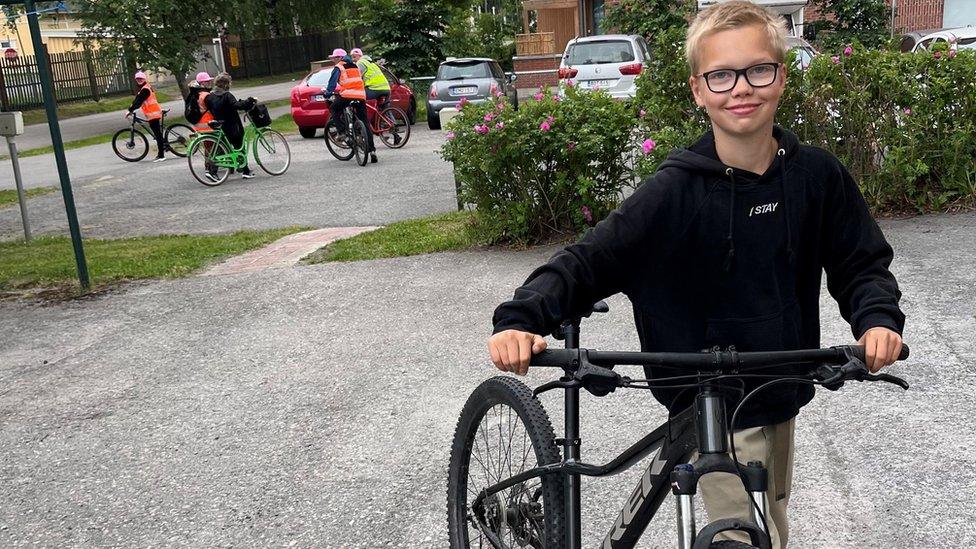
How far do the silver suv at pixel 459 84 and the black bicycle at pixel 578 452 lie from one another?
766 inches

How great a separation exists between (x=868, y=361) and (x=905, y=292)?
4.77 meters

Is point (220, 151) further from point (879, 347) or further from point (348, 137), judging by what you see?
point (879, 347)

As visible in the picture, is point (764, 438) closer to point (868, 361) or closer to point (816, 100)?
point (868, 361)

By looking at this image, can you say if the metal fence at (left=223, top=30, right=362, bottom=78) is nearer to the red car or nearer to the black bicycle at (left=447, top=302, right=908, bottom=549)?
the red car

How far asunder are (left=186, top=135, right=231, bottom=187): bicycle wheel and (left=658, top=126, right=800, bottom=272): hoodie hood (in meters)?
14.0

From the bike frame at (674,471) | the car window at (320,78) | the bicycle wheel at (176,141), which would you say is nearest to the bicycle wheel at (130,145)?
the bicycle wheel at (176,141)

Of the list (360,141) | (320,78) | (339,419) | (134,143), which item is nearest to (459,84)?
(320,78)

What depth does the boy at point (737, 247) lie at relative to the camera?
93.6 inches

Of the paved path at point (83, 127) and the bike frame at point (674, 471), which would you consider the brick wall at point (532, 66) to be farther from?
the bike frame at point (674, 471)

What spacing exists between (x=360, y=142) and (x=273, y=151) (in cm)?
146

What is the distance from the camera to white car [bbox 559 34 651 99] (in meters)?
20.3

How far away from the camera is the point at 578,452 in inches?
105

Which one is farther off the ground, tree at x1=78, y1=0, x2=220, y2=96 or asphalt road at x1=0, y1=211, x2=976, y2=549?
tree at x1=78, y1=0, x2=220, y2=96

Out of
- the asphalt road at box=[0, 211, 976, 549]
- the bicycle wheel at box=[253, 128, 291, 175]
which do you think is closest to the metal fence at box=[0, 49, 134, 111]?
the bicycle wheel at box=[253, 128, 291, 175]
